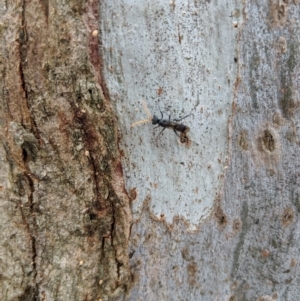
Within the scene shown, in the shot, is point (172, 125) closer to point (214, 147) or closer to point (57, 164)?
point (214, 147)

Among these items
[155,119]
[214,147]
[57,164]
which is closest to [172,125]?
[155,119]

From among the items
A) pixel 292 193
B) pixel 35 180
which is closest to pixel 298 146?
pixel 292 193

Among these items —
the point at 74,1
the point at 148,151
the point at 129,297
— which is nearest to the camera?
the point at 74,1

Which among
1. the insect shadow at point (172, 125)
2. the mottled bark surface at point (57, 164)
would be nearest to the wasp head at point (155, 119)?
the insect shadow at point (172, 125)

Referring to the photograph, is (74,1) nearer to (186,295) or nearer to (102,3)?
(102,3)

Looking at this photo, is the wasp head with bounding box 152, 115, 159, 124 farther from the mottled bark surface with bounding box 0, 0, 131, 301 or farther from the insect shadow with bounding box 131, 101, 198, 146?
the mottled bark surface with bounding box 0, 0, 131, 301

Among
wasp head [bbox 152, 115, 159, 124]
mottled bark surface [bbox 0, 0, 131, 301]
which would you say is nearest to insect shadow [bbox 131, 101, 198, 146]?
wasp head [bbox 152, 115, 159, 124]
